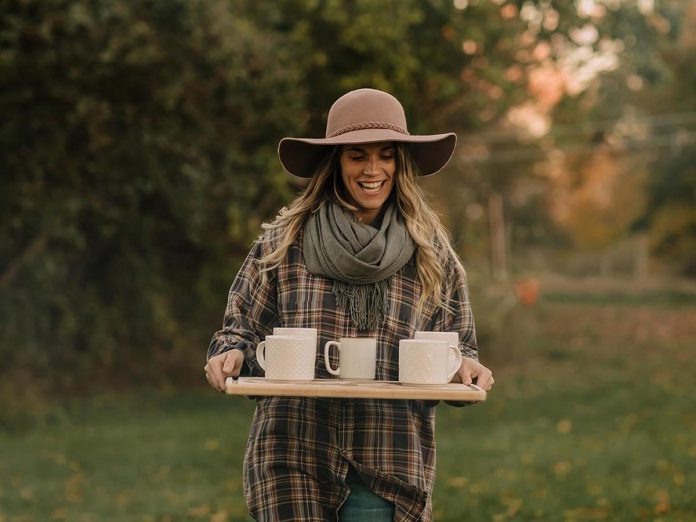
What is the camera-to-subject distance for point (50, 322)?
482 inches

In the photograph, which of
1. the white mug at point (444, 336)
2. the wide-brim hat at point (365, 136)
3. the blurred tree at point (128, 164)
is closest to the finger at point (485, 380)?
the white mug at point (444, 336)

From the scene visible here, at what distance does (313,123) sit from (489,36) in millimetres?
2249

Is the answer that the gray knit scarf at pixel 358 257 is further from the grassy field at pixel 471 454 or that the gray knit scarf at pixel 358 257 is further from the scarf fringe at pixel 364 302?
the grassy field at pixel 471 454

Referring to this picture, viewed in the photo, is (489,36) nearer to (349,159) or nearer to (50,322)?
(50,322)

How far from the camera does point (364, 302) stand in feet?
11.7

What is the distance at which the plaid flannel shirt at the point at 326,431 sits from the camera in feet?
11.7

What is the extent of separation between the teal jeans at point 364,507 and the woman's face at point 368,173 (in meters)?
0.81

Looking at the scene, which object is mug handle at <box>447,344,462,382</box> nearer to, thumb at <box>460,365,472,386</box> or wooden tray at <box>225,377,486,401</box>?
thumb at <box>460,365,472,386</box>

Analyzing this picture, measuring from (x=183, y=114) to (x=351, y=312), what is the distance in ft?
27.5

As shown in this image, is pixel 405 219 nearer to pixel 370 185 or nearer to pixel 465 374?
pixel 370 185

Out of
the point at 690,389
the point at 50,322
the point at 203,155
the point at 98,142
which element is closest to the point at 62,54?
the point at 98,142

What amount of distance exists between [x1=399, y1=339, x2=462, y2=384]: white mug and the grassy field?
4.36 m

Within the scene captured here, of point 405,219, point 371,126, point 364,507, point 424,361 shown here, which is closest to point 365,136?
point 371,126

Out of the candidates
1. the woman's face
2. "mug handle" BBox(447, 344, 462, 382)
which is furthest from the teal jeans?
the woman's face
